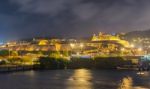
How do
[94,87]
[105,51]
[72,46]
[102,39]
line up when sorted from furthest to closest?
[102,39], [72,46], [105,51], [94,87]

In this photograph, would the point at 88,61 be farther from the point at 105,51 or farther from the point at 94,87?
the point at 94,87

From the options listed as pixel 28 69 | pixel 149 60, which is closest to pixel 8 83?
pixel 28 69

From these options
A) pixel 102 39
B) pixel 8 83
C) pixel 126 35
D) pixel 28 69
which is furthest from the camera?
pixel 126 35

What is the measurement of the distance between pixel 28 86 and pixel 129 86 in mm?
8546

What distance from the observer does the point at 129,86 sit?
42.9 meters

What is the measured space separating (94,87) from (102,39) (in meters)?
78.8

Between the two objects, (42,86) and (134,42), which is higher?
(134,42)

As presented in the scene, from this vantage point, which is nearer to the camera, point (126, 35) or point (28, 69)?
point (28, 69)

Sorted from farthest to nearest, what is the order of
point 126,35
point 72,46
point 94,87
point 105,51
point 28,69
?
point 126,35, point 72,46, point 105,51, point 28,69, point 94,87

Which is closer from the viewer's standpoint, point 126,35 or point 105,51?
point 105,51

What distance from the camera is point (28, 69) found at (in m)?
71.4

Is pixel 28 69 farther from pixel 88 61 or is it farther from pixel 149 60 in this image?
pixel 149 60

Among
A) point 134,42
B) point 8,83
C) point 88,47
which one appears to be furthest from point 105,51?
point 8,83

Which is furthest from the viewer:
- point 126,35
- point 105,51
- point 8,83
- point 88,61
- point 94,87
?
point 126,35
